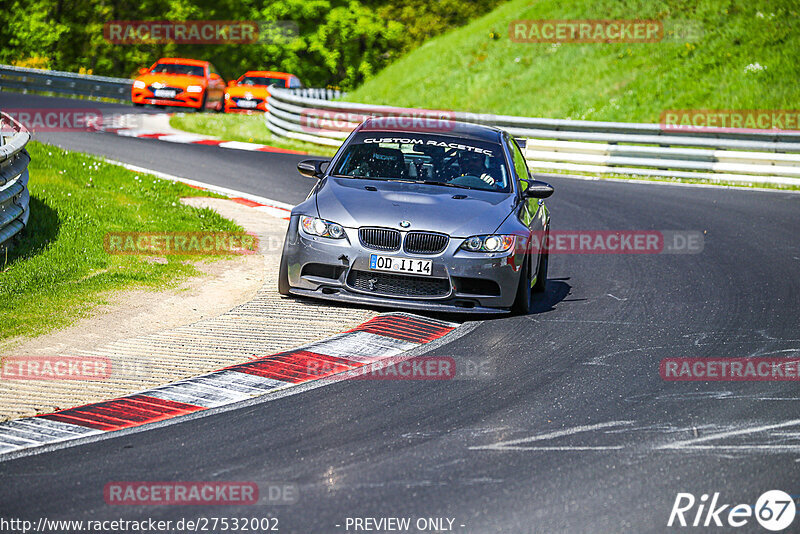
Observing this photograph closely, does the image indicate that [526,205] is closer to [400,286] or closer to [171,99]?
[400,286]

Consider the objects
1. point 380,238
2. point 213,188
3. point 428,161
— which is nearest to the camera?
point 380,238

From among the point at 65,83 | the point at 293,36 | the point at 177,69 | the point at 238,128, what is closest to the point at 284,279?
the point at 238,128

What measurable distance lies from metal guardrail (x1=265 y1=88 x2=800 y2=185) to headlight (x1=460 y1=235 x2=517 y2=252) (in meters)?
11.1

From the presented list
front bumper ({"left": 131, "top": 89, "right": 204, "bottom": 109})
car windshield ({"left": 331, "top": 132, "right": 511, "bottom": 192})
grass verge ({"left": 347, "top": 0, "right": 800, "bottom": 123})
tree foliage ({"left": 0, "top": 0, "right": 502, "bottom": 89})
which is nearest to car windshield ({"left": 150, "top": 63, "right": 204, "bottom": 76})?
front bumper ({"left": 131, "top": 89, "right": 204, "bottom": 109})

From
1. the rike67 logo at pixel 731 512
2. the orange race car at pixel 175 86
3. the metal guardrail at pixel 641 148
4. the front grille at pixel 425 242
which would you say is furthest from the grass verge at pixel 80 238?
the orange race car at pixel 175 86

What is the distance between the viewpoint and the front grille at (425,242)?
8.43m

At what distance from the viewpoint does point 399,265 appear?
330 inches

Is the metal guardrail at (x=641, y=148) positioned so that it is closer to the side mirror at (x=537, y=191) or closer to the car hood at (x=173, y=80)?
the car hood at (x=173, y=80)

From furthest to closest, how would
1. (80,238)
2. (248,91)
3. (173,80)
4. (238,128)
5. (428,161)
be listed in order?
(248,91) → (173,80) → (238,128) → (80,238) → (428,161)

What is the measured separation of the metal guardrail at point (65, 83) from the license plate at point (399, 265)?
92.8ft

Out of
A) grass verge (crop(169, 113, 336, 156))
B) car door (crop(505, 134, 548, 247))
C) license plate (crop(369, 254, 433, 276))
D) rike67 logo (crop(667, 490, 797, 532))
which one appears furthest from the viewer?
grass verge (crop(169, 113, 336, 156))

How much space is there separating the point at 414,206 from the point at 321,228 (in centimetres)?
79

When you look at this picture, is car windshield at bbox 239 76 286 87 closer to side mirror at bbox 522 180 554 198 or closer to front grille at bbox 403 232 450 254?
side mirror at bbox 522 180 554 198

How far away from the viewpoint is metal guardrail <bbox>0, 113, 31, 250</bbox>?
967 cm
